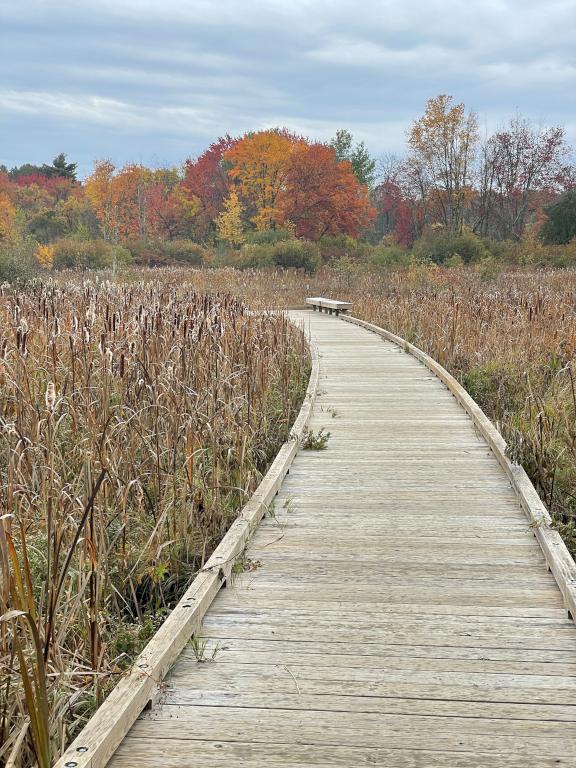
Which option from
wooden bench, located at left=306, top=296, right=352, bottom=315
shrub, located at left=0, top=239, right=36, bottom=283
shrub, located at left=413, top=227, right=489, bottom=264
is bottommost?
wooden bench, located at left=306, top=296, right=352, bottom=315

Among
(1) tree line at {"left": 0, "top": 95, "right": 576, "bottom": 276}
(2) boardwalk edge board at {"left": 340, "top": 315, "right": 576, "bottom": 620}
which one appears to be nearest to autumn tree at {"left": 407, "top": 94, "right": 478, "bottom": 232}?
(1) tree line at {"left": 0, "top": 95, "right": 576, "bottom": 276}

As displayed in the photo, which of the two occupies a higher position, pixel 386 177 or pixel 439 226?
pixel 386 177

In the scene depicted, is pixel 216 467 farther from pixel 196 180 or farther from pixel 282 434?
pixel 196 180

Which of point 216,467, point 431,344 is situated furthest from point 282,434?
point 431,344

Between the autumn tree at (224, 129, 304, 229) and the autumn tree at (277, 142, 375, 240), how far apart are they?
106 inches

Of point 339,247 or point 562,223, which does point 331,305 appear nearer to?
point 339,247

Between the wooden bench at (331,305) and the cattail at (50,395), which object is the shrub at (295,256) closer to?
the wooden bench at (331,305)

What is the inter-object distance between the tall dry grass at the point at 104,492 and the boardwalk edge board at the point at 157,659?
0.08m

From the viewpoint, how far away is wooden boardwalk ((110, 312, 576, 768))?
2.24m

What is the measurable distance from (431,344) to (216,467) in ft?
23.4

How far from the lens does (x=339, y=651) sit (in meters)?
2.79

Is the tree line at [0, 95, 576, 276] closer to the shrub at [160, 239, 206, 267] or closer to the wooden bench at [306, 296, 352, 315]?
the shrub at [160, 239, 206, 267]

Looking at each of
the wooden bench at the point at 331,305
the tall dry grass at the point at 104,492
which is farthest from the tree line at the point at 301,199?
the tall dry grass at the point at 104,492

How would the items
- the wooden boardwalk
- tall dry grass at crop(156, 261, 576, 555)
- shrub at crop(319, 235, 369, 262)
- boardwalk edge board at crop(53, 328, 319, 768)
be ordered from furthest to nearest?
shrub at crop(319, 235, 369, 262), tall dry grass at crop(156, 261, 576, 555), the wooden boardwalk, boardwalk edge board at crop(53, 328, 319, 768)
